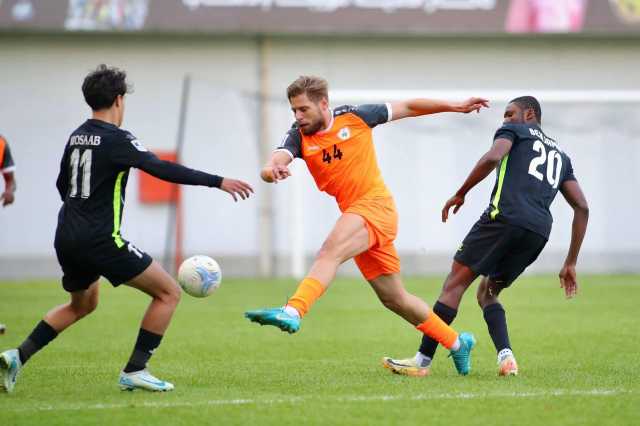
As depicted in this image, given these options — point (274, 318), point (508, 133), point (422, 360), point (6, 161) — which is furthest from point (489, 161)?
point (6, 161)

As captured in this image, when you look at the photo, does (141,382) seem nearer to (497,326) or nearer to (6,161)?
(497,326)

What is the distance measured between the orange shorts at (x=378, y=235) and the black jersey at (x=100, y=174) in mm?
1295

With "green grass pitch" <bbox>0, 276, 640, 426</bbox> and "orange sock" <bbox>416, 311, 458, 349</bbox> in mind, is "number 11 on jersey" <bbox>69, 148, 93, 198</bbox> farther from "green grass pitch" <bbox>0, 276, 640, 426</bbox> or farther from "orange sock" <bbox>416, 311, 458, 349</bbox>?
"orange sock" <bbox>416, 311, 458, 349</bbox>

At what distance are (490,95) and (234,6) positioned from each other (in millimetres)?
5290

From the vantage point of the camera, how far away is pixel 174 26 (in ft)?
67.2

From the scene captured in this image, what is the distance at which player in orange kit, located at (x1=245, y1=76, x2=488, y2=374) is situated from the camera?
7199 mm

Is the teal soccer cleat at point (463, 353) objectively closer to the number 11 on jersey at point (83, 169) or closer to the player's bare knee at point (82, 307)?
the player's bare knee at point (82, 307)

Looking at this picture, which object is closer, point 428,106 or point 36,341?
point 36,341

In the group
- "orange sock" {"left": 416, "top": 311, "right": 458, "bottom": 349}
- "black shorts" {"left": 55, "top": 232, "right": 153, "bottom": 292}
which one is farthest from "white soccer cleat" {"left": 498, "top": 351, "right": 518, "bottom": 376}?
"black shorts" {"left": 55, "top": 232, "right": 153, "bottom": 292}

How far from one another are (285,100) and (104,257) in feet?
46.1

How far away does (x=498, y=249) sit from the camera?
7680 mm

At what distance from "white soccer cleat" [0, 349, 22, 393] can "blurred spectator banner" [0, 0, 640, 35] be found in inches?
563

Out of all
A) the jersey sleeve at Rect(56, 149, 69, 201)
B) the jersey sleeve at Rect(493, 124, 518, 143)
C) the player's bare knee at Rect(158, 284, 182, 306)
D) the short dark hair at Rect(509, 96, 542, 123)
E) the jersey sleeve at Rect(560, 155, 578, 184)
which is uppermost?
the short dark hair at Rect(509, 96, 542, 123)

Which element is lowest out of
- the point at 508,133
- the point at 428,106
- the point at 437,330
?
the point at 437,330
